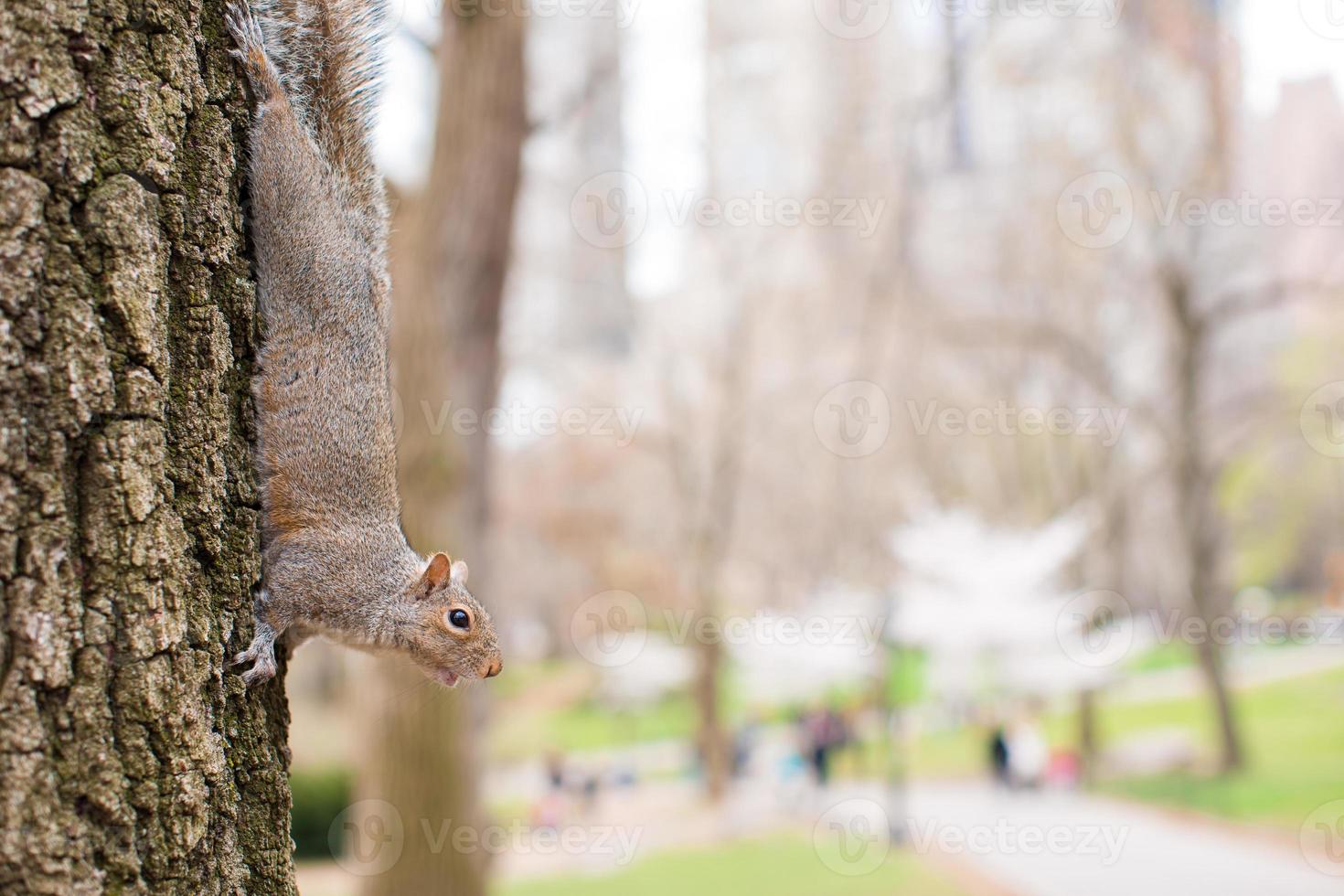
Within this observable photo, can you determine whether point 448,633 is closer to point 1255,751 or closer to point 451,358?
point 451,358

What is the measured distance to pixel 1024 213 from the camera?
13773 mm

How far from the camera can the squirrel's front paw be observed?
48.7 inches

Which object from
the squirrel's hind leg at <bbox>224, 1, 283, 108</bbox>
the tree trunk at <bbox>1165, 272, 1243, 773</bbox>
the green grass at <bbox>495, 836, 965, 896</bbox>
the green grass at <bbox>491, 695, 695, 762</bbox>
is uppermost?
the squirrel's hind leg at <bbox>224, 1, 283, 108</bbox>

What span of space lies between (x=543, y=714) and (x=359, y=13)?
23.8 m

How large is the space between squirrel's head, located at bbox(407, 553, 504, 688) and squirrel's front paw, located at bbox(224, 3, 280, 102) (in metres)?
0.63

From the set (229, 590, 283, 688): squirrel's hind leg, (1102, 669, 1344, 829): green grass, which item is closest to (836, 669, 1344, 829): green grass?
(1102, 669, 1344, 829): green grass

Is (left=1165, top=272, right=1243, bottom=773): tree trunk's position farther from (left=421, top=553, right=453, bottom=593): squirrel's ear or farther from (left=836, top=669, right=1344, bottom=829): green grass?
(left=421, top=553, right=453, bottom=593): squirrel's ear

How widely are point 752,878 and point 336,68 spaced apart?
8767mm

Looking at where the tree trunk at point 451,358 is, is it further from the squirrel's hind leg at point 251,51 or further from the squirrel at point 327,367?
the squirrel's hind leg at point 251,51

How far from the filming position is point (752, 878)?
9055 millimetres

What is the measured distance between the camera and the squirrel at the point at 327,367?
128 centimetres

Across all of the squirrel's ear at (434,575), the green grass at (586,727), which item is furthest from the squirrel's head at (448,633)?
the green grass at (586,727)

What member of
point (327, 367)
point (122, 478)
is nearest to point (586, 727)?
point (327, 367)

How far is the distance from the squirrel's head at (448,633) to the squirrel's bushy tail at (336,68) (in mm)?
533
